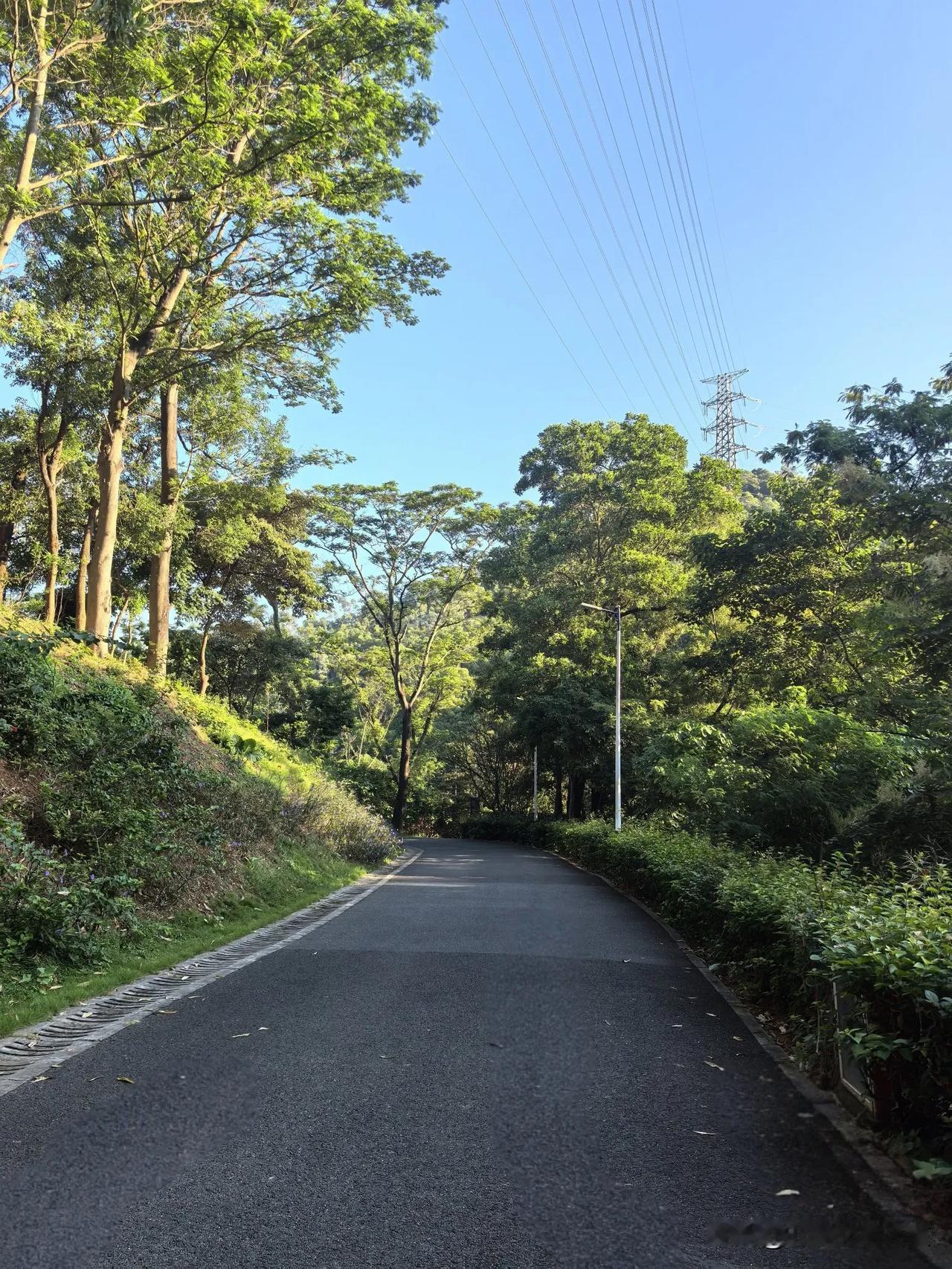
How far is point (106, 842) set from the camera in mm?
8016

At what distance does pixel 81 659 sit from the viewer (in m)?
14.4

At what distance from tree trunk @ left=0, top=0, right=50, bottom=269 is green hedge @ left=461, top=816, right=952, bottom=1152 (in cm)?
1136

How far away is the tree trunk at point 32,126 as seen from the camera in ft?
32.5

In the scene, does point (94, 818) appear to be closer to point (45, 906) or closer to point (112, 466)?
point (45, 906)

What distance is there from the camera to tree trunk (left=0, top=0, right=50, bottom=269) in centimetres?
990

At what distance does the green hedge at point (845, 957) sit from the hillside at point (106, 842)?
473 centimetres

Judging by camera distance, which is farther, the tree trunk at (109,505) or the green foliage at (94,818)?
the tree trunk at (109,505)

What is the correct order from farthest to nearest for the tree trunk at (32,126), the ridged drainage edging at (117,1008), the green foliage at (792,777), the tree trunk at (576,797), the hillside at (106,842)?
the tree trunk at (576,797)
the green foliage at (792,777)
the tree trunk at (32,126)
the hillside at (106,842)
the ridged drainage edging at (117,1008)

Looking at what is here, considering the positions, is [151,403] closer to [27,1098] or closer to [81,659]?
[81,659]

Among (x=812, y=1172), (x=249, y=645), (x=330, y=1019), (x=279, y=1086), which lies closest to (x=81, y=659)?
(x=330, y=1019)

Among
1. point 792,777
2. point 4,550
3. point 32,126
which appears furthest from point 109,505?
point 792,777

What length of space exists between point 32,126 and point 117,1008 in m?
10.4

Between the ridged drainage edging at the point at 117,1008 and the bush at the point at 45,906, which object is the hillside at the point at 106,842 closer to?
the bush at the point at 45,906

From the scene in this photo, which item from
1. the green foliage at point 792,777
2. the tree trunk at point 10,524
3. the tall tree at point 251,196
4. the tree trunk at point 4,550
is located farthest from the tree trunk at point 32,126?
the green foliage at point 792,777
